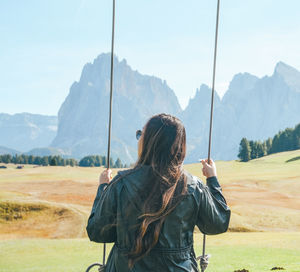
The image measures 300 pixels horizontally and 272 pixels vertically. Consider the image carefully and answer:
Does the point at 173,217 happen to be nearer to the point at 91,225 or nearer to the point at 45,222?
the point at 91,225

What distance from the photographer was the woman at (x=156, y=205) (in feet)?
8.57

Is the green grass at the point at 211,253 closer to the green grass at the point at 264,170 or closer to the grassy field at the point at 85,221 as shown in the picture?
the grassy field at the point at 85,221

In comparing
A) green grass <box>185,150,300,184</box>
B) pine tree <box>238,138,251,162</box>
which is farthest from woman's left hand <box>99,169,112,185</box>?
pine tree <box>238,138,251,162</box>

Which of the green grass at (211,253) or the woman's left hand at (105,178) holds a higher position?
the woman's left hand at (105,178)

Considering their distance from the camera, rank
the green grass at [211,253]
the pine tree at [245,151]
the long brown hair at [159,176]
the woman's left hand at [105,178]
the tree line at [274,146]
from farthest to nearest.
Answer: the tree line at [274,146] < the pine tree at [245,151] < the green grass at [211,253] < the woman's left hand at [105,178] < the long brown hair at [159,176]

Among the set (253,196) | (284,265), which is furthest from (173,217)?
(253,196)

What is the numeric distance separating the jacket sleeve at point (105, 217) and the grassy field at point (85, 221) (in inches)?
325

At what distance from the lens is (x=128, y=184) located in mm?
2639

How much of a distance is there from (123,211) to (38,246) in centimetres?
1712

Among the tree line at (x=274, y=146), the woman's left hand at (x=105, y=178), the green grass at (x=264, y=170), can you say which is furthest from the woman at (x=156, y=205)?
the tree line at (x=274, y=146)

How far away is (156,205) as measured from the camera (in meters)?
2.58

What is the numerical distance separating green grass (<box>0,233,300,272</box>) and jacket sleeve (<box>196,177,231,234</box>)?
7.86 metres

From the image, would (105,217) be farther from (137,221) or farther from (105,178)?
(105,178)

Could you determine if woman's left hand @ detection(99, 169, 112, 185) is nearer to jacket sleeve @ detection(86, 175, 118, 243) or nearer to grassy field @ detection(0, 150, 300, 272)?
jacket sleeve @ detection(86, 175, 118, 243)
